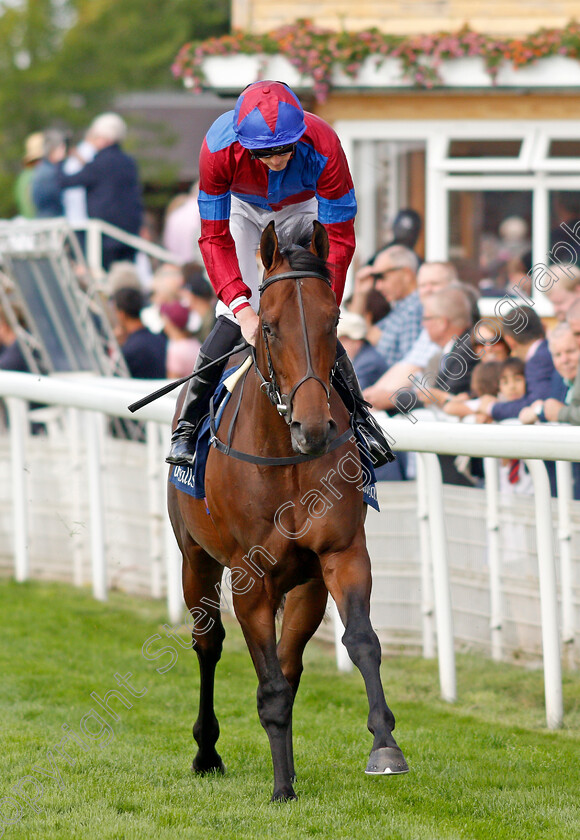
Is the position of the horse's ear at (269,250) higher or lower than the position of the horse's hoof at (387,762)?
higher

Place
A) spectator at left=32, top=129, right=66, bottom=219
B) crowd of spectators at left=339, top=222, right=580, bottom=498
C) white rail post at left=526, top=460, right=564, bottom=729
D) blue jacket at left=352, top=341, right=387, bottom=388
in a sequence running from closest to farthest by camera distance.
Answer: white rail post at left=526, top=460, right=564, bottom=729 < crowd of spectators at left=339, top=222, right=580, bottom=498 < blue jacket at left=352, top=341, right=387, bottom=388 < spectator at left=32, top=129, right=66, bottom=219

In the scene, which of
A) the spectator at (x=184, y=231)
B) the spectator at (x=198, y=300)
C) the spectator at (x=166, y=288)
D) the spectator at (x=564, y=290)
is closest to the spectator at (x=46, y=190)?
the spectator at (x=184, y=231)

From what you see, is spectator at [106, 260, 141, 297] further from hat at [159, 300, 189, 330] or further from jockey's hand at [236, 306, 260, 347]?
jockey's hand at [236, 306, 260, 347]

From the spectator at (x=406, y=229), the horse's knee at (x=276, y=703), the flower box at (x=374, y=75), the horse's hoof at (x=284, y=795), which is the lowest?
the horse's hoof at (x=284, y=795)

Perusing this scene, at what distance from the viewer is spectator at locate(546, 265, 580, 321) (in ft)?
23.0

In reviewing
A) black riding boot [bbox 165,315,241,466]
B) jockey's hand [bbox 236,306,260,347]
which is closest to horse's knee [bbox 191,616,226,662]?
black riding boot [bbox 165,315,241,466]

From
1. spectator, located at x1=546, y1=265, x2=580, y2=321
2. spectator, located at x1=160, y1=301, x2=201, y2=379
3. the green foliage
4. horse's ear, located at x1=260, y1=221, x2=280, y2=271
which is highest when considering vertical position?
horse's ear, located at x1=260, y1=221, x2=280, y2=271

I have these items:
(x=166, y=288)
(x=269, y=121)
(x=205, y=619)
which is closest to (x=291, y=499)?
(x=205, y=619)

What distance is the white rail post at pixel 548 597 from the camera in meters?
4.96

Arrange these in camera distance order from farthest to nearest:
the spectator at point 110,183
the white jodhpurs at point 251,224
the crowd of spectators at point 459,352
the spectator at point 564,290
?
the spectator at point 110,183
the spectator at point 564,290
the crowd of spectators at point 459,352
the white jodhpurs at point 251,224

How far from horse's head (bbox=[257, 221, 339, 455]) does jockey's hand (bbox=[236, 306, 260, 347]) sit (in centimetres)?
13

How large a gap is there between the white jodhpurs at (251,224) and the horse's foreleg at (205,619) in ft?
3.31

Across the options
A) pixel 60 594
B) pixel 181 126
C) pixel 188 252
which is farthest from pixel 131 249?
pixel 181 126

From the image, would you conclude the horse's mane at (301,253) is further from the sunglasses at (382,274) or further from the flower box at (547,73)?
the flower box at (547,73)
